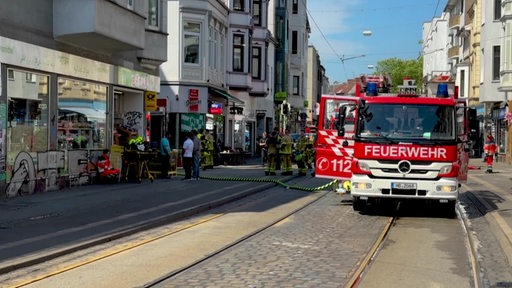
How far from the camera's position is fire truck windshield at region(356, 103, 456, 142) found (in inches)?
545

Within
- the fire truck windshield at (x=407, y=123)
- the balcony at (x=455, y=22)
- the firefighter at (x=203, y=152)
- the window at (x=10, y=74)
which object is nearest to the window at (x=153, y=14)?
the firefighter at (x=203, y=152)

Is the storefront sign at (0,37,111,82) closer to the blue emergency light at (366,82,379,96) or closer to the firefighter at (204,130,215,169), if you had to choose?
the blue emergency light at (366,82,379,96)

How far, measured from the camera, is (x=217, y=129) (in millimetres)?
37906

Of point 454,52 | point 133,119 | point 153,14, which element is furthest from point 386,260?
point 454,52

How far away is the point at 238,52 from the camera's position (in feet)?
133

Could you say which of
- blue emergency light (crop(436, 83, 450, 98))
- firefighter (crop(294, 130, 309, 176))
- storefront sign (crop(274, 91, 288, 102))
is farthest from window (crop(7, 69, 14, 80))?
storefront sign (crop(274, 91, 288, 102))

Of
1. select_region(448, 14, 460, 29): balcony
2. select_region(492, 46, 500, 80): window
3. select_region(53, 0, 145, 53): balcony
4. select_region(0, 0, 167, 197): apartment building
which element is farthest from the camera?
select_region(448, 14, 460, 29): balcony

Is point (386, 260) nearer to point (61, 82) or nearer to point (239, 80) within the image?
point (61, 82)

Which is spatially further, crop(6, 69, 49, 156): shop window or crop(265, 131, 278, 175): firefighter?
crop(265, 131, 278, 175): firefighter

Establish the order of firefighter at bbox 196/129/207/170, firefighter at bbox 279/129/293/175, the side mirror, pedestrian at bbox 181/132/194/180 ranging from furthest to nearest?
firefighter at bbox 196/129/207/170, firefighter at bbox 279/129/293/175, pedestrian at bbox 181/132/194/180, the side mirror

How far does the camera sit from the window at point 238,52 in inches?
1587

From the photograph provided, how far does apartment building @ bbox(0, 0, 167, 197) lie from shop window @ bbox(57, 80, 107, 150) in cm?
3

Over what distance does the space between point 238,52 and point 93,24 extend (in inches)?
912

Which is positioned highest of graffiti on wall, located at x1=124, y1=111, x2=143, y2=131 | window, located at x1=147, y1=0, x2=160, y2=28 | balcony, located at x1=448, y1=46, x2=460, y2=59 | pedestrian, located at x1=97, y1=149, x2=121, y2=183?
balcony, located at x1=448, y1=46, x2=460, y2=59
